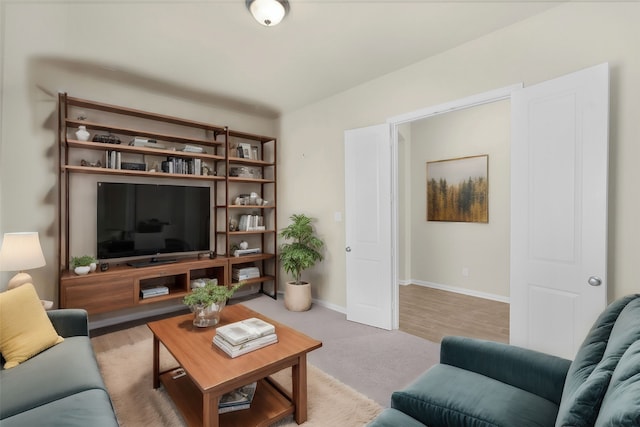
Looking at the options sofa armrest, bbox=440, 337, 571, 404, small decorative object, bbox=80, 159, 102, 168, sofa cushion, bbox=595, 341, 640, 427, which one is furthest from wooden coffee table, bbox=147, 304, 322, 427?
small decorative object, bbox=80, 159, 102, 168

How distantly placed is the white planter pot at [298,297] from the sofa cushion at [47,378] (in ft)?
7.36

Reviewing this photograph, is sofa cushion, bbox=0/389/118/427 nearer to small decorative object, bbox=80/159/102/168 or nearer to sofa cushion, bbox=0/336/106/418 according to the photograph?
sofa cushion, bbox=0/336/106/418

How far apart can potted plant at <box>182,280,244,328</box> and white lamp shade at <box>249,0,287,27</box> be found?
6.33ft

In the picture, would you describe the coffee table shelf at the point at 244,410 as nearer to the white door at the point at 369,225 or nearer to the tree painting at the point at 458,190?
the white door at the point at 369,225

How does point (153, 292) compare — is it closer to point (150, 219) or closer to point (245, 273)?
point (150, 219)

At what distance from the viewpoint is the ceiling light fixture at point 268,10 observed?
6.86 feet

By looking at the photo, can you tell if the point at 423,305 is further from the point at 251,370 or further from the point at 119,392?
the point at 119,392

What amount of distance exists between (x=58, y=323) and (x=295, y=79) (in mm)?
2971

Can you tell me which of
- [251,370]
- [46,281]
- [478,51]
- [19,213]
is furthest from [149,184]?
[478,51]

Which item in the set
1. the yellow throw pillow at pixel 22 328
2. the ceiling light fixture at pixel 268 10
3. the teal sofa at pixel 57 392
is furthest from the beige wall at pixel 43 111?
the teal sofa at pixel 57 392

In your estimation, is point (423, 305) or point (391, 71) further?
point (423, 305)

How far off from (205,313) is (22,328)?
3.22ft

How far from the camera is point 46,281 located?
304cm

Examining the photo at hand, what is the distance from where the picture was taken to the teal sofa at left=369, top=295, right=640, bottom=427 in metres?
0.79
